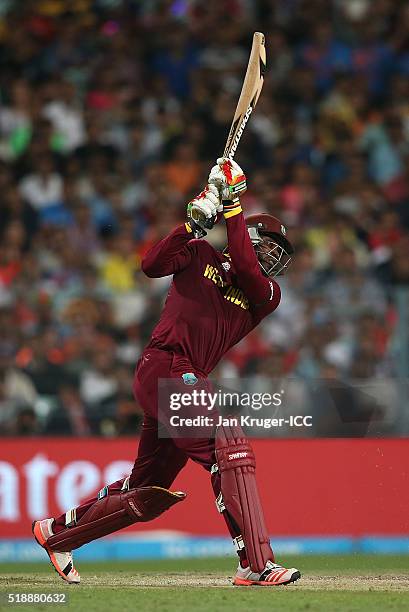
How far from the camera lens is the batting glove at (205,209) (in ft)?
22.3

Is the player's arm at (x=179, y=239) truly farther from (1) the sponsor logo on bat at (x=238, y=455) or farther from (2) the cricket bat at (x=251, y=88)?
(1) the sponsor logo on bat at (x=238, y=455)

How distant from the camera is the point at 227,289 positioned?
7238mm

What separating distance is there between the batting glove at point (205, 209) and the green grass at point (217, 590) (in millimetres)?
1931

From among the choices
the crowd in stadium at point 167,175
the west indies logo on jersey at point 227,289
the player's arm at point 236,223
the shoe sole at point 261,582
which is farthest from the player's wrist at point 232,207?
the crowd in stadium at point 167,175

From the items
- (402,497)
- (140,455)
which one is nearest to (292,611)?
(140,455)

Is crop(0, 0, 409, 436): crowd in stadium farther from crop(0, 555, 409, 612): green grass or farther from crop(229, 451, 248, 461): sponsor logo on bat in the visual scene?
crop(229, 451, 248, 461): sponsor logo on bat

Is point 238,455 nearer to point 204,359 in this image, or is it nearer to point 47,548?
point 204,359

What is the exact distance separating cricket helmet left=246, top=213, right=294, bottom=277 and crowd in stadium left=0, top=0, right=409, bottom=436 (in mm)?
3484

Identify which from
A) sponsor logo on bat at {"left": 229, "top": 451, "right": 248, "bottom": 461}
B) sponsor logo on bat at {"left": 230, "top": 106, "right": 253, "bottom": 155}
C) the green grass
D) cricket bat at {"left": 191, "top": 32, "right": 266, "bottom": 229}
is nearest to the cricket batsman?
sponsor logo on bat at {"left": 229, "top": 451, "right": 248, "bottom": 461}

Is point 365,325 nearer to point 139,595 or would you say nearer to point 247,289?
point 247,289

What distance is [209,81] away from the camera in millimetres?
13773

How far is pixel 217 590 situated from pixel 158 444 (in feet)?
2.90

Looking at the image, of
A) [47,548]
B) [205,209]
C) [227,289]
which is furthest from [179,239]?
[47,548]

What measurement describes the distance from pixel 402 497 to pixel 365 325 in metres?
2.33
